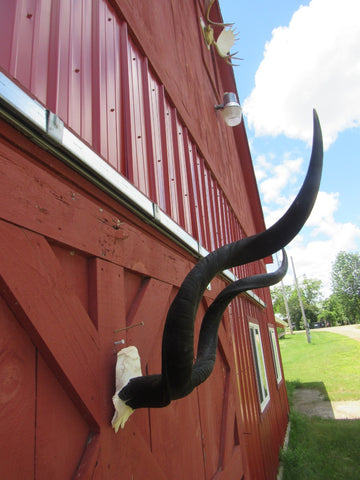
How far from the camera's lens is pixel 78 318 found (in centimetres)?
123

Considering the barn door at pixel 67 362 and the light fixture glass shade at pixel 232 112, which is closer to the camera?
the barn door at pixel 67 362

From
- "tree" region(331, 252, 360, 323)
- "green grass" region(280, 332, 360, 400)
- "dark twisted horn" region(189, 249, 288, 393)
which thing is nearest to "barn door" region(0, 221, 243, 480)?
"dark twisted horn" region(189, 249, 288, 393)

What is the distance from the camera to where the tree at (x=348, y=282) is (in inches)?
2896

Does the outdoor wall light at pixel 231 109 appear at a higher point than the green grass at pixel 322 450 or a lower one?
higher

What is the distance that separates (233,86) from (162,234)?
765 cm

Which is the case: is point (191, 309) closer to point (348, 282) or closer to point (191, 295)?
A: point (191, 295)

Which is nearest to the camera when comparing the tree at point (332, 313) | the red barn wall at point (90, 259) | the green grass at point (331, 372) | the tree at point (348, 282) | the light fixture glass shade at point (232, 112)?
the red barn wall at point (90, 259)

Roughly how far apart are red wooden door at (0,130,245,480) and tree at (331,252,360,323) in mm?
82444

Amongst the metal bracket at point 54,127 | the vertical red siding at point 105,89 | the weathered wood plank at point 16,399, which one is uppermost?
the vertical red siding at point 105,89

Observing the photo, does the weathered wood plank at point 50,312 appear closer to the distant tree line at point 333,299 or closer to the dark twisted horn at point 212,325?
the dark twisted horn at point 212,325

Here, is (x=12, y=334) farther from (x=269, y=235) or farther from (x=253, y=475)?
(x=253, y=475)

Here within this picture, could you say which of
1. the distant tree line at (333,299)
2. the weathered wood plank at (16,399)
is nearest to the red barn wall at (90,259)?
the weathered wood plank at (16,399)

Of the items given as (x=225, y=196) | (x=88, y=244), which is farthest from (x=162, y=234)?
(x=225, y=196)

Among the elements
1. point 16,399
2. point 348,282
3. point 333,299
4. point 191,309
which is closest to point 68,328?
point 16,399
